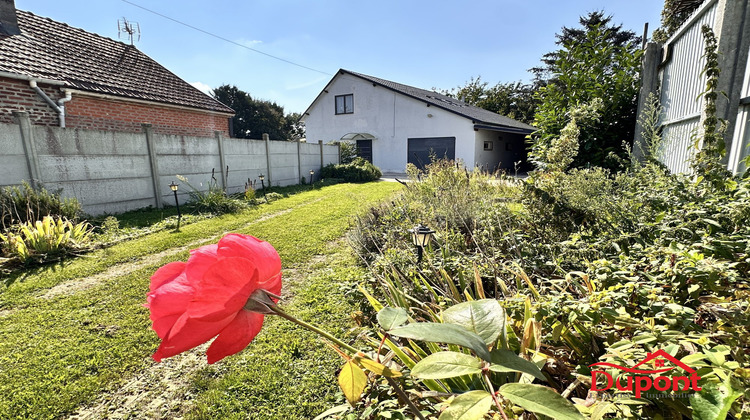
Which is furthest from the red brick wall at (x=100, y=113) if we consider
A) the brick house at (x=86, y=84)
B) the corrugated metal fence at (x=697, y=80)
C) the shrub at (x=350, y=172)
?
the corrugated metal fence at (x=697, y=80)

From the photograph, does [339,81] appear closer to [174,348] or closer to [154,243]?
[154,243]

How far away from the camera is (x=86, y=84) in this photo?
297 inches

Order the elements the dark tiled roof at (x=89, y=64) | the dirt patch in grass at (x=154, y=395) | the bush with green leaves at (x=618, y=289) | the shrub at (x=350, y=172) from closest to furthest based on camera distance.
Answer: the bush with green leaves at (x=618, y=289)
the dirt patch in grass at (x=154, y=395)
the dark tiled roof at (x=89, y=64)
the shrub at (x=350, y=172)

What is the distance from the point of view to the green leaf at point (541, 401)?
1.29 feet

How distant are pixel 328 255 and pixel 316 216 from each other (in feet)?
7.47

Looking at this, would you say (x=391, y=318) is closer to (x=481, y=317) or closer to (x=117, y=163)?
(x=481, y=317)

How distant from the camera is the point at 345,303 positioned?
2779 millimetres

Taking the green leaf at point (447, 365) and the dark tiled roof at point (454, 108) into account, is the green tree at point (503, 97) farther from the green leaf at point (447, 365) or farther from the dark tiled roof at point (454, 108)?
the green leaf at point (447, 365)

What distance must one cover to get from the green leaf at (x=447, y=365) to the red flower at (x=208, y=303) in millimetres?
255

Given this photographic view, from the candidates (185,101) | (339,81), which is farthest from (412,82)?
(185,101)

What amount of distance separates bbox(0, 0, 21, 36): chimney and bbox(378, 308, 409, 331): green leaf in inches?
446

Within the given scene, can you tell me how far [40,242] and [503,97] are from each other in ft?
98.8

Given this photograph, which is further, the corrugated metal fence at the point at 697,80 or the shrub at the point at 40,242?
the shrub at the point at 40,242

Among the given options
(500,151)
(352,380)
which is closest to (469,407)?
(352,380)
